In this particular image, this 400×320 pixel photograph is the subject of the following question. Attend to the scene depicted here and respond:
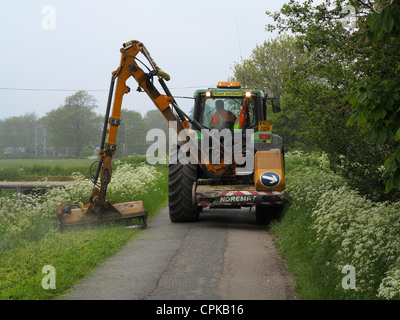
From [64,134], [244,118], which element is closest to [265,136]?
[244,118]

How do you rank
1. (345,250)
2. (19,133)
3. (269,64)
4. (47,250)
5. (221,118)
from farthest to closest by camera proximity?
(19,133) < (269,64) < (221,118) < (47,250) < (345,250)

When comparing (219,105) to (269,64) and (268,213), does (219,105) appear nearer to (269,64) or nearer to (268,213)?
(268,213)

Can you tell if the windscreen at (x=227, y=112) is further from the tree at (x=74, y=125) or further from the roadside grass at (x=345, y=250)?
the tree at (x=74, y=125)

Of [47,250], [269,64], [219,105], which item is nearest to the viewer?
[47,250]

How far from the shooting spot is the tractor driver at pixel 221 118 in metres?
12.4

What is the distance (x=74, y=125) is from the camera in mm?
73938

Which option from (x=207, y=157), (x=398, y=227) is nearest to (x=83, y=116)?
(x=207, y=157)

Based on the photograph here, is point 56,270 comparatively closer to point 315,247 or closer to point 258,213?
point 315,247

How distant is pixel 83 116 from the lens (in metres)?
75.1

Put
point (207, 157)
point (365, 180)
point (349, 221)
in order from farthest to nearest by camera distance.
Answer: point (207, 157)
point (365, 180)
point (349, 221)

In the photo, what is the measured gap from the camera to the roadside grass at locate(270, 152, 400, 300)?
5930 mm

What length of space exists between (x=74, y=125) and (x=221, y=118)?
211 ft

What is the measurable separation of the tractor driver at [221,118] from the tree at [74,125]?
56.0 metres
